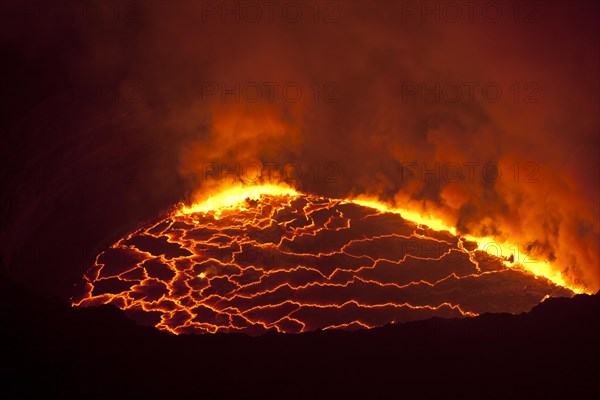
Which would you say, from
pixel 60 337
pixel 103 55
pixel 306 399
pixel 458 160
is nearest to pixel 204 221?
pixel 103 55

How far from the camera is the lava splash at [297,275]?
5508 mm

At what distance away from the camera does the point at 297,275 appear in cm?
612

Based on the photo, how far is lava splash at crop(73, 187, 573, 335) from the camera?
551cm

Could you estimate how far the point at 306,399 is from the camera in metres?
2.43
